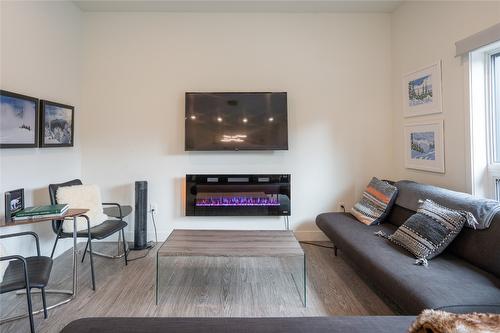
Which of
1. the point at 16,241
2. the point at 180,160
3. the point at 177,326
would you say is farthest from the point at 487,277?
the point at 16,241

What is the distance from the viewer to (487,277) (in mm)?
1678

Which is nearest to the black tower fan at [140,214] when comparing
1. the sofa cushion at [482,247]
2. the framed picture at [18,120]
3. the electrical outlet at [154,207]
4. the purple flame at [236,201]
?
the electrical outlet at [154,207]

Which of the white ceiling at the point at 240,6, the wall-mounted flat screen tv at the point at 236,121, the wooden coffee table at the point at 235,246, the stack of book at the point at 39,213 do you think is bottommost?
the wooden coffee table at the point at 235,246

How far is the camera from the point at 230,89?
354cm

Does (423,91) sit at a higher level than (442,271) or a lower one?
higher

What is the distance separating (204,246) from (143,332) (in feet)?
4.00

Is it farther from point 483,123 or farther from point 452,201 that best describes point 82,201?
point 483,123

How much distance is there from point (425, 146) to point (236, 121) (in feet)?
7.28

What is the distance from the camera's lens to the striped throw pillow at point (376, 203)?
9.24ft

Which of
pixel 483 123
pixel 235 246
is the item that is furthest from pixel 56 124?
pixel 483 123

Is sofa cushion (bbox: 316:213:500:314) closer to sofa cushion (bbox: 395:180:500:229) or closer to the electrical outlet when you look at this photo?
sofa cushion (bbox: 395:180:500:229)

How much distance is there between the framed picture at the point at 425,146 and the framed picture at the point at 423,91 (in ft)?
0.51

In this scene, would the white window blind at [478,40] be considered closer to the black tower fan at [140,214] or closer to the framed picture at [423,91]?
the framed picture at [423,91]

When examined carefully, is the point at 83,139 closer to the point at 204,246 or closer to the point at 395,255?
the point at 204,246
